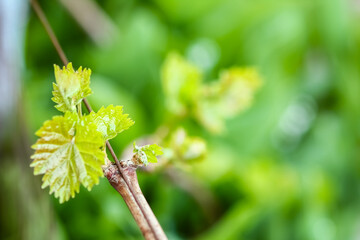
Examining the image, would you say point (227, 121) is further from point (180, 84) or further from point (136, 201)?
point (136, 201)

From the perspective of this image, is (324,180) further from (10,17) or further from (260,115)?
(10,17)

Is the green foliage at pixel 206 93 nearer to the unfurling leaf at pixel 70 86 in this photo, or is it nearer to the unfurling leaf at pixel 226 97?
the unfurling leaf at pixel 226 97

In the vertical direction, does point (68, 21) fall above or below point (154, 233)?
above

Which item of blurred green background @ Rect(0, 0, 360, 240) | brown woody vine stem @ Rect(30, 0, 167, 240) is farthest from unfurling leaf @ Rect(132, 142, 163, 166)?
blurred green background @ Rect(0, 0, 360, 240)

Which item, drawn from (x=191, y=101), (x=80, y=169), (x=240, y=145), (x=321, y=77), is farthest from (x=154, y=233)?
(x=321, y=77)

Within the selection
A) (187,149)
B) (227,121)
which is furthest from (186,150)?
(227,121)

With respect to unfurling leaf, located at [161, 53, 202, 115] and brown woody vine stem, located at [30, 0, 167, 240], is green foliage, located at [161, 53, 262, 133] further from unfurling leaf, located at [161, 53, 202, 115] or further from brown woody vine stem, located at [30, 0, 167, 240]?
brown woody vine stem, located at [30, 0, 167, 240]
